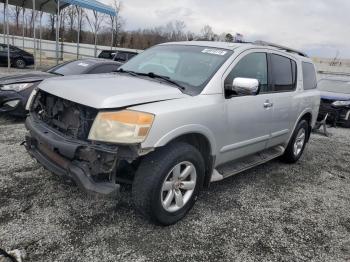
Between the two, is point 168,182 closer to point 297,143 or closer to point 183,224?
point 183,224

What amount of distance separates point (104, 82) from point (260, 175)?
2.82 metres

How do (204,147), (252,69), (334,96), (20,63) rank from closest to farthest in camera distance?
(204,147) → (252,69) → (334,96) → (20,63)

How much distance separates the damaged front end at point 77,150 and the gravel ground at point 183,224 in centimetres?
51

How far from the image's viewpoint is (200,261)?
285 centimetres

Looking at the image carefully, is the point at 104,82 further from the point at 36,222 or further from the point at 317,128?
the point at 317,128

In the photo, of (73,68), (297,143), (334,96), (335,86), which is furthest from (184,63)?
(335,86)

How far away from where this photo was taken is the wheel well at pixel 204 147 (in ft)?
11.3

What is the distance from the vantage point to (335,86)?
36.8ft

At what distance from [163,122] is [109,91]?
57 centimetres

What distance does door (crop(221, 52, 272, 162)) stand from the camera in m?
3.77

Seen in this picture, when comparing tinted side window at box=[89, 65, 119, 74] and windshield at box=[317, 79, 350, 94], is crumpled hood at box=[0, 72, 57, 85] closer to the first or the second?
tinted side window at box=[89, 65, 119, 74]

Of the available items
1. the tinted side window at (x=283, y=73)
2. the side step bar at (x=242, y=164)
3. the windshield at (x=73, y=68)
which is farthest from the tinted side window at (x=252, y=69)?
the windshield at (x=73, y=68)

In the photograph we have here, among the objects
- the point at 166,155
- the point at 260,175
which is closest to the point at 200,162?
the point at 166,155

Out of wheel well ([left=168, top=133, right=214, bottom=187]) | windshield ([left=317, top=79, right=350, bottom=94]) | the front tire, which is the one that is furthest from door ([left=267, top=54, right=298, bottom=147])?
windshield ([left=317, top=79, right=350, bottom=94])
